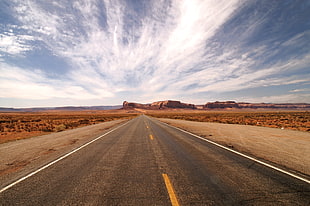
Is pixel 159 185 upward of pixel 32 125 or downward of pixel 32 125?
upward

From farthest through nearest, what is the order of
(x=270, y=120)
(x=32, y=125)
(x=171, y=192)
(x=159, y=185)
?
(x=270, y=120), (x=32, y=125), (x=159, y=185), (x=171, y=192)

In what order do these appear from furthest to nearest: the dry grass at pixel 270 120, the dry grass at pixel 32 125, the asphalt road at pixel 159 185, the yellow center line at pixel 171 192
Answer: the dry grass at pixel 270 120, the dry grass at pixel 32 125, the asphalt road at pixel 159 185, the yellow center line at pixel 171 192

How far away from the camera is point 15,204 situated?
283 cm

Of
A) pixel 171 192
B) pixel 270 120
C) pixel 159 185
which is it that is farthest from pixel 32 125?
pixel 270 120

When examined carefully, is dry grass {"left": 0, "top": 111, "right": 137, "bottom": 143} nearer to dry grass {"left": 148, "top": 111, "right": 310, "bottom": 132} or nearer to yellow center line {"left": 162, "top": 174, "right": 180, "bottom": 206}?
yellow center line {"left": 162, "top": 174, "right": 180, "bottom": 206}

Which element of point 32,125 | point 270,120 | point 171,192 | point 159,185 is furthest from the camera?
point 270,120

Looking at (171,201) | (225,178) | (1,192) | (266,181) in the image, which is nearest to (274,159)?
(266,181)

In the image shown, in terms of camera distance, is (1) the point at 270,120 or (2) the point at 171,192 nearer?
(2) the point at 171,192

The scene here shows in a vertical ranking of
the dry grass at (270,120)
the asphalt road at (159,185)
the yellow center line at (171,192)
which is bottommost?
the dry grass at (270,120)

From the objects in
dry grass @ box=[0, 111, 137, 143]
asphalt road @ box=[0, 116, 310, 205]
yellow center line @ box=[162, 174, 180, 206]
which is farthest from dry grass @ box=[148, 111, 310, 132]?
dry grass @ box=[0, 111, 137, 143]

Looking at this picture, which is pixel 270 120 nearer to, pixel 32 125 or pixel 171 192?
pixel 171 192

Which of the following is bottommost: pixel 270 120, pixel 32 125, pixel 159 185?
pixel 32 125

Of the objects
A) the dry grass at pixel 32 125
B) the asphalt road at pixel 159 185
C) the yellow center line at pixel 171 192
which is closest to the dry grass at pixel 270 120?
the asphalt road at pixel 159 185

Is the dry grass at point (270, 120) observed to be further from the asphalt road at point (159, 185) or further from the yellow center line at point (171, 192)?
the yellow center line at point (171, 192)
